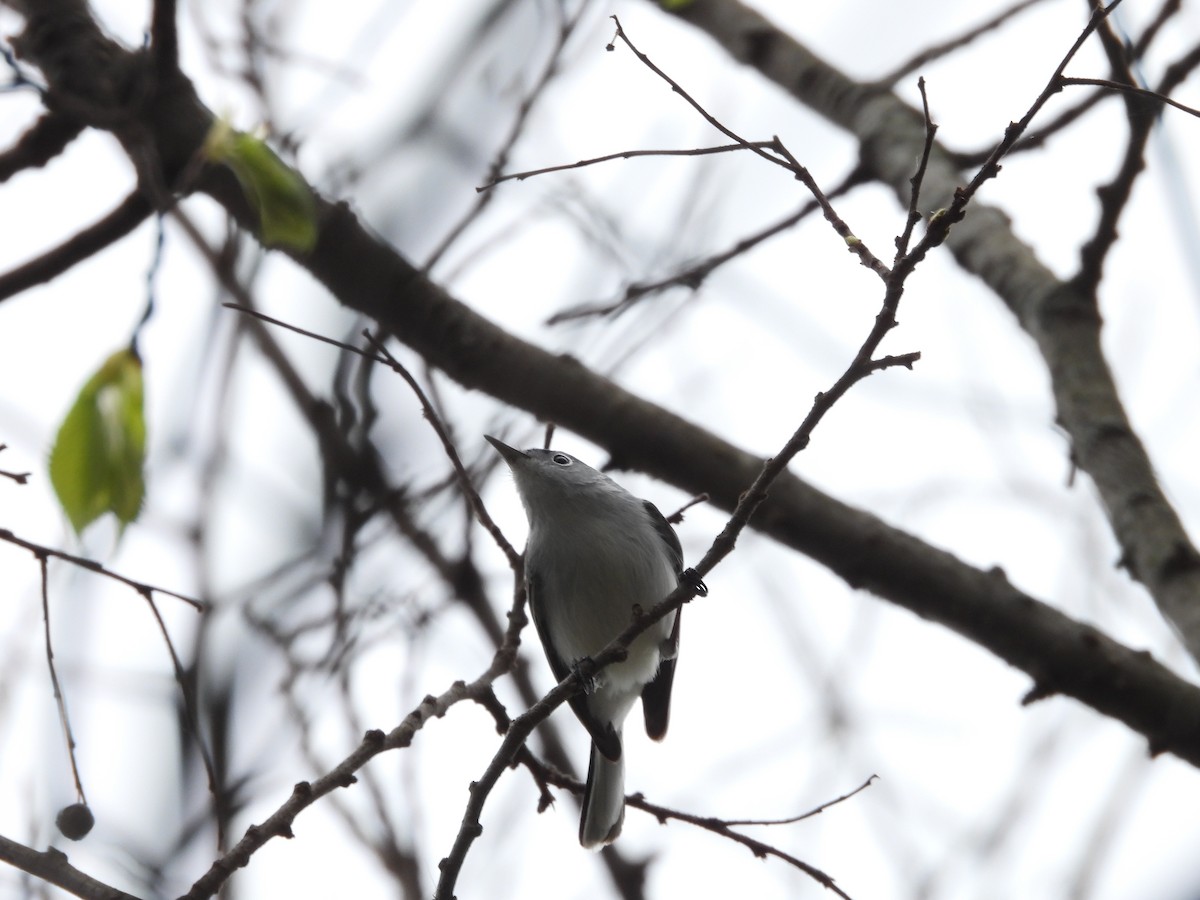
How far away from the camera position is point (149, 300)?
6.43 ft

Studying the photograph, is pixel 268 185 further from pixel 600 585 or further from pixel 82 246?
pixel 600 585

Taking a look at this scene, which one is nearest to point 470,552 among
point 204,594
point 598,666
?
point 204,594

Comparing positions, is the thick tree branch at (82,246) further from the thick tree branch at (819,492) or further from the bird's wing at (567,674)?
the bird's wing at (567,674)

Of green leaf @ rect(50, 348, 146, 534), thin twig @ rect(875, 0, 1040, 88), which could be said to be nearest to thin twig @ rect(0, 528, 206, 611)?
green leaf @ rect(50, 348, 146, 534)

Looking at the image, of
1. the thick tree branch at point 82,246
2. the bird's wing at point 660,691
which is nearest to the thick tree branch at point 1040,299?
the bird's wing at point 660,691

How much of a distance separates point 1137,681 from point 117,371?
8.11ft

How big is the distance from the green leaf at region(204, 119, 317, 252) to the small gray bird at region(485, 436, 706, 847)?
1851 millimetres

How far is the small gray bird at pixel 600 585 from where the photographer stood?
4133mm

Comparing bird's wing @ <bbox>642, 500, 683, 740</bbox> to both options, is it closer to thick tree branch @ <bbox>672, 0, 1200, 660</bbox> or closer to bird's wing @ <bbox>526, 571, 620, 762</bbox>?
bird's wing @ <bbox>526, 571, 620, 762</bbox>

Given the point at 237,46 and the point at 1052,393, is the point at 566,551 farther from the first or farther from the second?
the point at 237,46

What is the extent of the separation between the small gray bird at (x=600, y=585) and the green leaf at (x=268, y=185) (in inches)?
72.9

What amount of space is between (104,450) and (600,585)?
248 centimetres

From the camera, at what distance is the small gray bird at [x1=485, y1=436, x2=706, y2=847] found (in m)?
4.13

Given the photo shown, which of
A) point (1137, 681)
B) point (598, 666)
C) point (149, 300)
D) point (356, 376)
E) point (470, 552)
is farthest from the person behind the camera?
point (470, 552)
